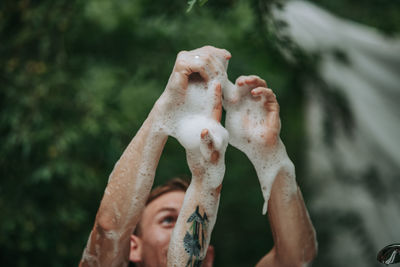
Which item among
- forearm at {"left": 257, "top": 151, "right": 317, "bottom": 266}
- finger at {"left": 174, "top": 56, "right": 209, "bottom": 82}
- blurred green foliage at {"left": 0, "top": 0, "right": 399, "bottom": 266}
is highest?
finger at {"left": 174, "top": 56, "right": 209, "bottom": 82}

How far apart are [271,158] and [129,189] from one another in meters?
0.34

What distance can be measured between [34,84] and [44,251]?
30.5 inches

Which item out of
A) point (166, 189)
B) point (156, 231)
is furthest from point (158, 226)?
point (166, 189)

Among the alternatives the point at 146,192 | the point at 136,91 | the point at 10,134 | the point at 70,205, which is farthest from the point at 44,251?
the point at 146,192

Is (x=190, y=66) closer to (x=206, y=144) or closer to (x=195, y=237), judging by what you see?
(x=206, y=144)

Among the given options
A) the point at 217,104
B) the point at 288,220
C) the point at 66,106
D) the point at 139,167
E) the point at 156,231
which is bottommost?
the point at 66,106

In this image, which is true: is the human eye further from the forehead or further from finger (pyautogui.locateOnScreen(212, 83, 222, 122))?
finger (pyautogui.locateOnScreen(212, 83, 222, 122))

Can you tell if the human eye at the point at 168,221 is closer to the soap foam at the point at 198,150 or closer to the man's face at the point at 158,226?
the man's face at the point at 158,226

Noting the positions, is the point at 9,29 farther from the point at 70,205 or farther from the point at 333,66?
the point at 333,66

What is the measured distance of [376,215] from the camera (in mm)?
2256

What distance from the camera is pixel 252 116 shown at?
3.32 feet

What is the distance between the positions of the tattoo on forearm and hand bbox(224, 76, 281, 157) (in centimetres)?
19

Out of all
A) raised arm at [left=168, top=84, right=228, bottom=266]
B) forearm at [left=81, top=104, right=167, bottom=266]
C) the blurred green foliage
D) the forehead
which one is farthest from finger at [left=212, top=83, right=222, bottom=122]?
the blurred green foliage

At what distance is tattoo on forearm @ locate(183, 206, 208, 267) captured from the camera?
3.11 ft
